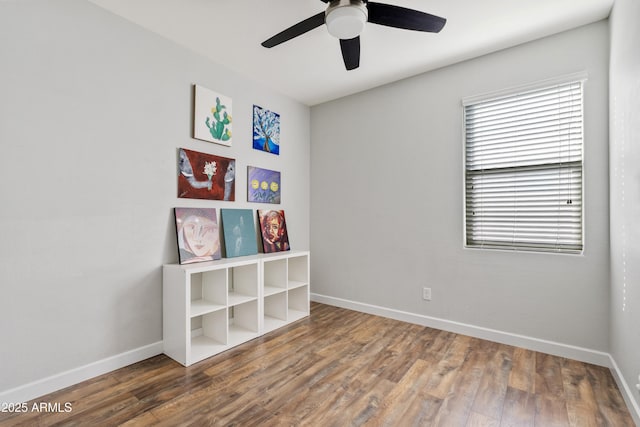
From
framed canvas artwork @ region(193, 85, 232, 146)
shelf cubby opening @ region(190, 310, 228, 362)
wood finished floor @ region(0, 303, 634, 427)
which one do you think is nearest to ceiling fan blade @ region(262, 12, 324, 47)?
framed canvas artwork @ region(193, 85, 232, 146)

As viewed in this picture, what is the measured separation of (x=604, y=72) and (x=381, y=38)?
1.66m

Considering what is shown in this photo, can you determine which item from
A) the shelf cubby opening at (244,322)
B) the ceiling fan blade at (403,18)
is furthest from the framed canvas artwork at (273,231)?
the ceiling fan blade at (403,18)

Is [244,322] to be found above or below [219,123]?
below

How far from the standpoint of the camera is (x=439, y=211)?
116 inches

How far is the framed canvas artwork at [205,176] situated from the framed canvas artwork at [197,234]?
15 cm

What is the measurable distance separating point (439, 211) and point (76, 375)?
3.11 metres

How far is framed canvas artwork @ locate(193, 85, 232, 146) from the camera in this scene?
267cm

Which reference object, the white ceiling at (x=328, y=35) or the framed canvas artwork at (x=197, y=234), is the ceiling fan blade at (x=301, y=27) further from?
the framed canvas artwork at (x=197, y=234)

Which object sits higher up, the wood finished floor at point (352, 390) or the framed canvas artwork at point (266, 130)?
the framed canvas artwork at point (266, 130)

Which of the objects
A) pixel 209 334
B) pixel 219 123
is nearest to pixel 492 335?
pixel 209 334

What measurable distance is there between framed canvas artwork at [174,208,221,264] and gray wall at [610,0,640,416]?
285 cm

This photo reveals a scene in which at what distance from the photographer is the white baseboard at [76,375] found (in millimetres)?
1751

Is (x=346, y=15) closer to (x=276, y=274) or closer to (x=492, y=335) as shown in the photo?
(x=276, y=274)

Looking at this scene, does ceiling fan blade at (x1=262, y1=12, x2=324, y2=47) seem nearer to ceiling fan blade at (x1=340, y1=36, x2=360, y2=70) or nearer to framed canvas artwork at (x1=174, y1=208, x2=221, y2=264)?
ceiling fan blade at (x1=340, y1=36, x2=360, y2=70)
